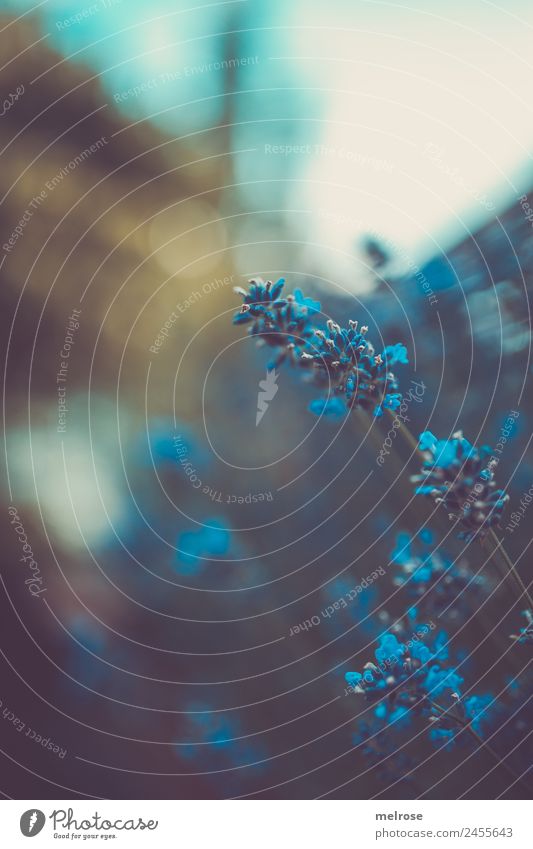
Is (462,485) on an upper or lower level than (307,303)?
lower

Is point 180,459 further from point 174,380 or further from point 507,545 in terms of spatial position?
point 507,545

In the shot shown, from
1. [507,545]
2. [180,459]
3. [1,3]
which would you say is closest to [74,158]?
[1,3]

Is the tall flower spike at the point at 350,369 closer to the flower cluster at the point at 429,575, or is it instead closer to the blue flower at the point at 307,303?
the blue flower at the point at 307,303

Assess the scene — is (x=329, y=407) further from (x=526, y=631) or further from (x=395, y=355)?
(x=526, y=631)

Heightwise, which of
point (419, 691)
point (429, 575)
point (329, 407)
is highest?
point (329, 407)
